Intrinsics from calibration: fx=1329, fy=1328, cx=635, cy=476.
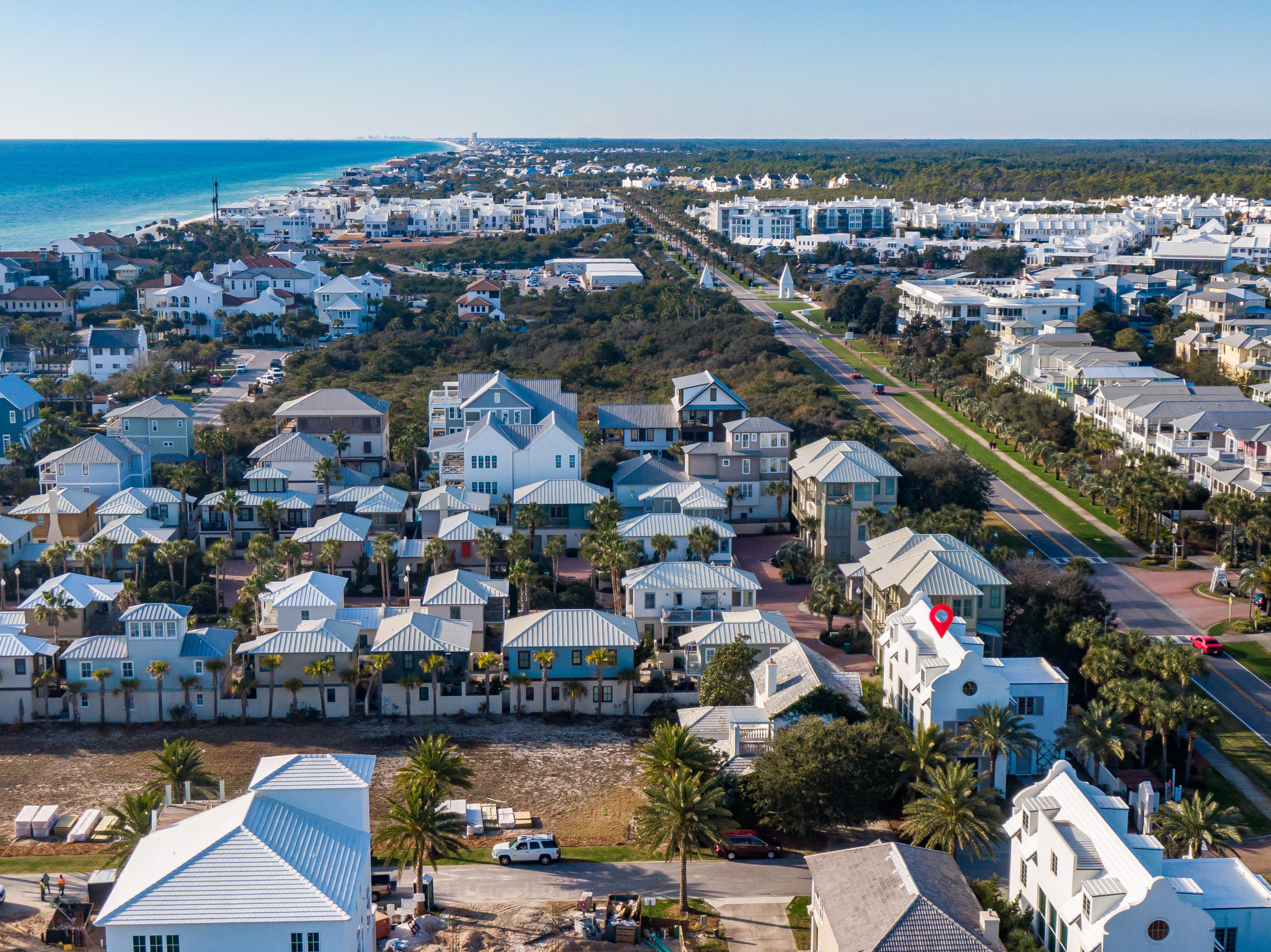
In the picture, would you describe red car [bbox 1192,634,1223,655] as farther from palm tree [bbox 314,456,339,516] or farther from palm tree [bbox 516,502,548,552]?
palm tree [bbox 314,456,339,516]

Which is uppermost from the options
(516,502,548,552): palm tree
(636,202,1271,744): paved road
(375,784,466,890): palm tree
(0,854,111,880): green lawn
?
(516,502,548,552): palm tree

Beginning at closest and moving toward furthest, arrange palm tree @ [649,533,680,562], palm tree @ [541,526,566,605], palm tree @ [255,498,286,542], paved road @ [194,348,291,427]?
palm tree @ [541,526,566,605] → palm tree @ [649,533,680,562] → palm tree @ [255,498,286,542] → paved road @ [194,348,291,427]

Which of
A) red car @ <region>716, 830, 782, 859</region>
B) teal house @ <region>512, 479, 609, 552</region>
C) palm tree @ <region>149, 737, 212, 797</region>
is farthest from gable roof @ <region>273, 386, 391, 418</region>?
red car @ <region>716, 830, 782, 859</region>

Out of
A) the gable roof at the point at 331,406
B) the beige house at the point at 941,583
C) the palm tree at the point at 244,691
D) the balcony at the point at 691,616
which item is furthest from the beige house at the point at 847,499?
the gable roof at the point at 331,406

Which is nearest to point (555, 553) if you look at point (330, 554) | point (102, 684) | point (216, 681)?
point (330, 554)

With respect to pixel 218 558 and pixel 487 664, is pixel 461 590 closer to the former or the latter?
pixel 487 664

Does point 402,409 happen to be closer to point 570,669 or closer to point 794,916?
point 570,669

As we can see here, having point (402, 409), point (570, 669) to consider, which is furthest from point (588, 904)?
point (402, 409)
